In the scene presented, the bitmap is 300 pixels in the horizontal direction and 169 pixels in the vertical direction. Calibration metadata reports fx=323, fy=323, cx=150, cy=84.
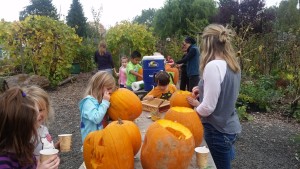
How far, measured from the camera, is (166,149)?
6.67 feet

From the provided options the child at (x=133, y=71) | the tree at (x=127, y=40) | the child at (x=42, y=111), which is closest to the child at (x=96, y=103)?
the child at (x=42, y=111)

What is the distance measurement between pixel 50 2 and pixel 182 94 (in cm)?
6387

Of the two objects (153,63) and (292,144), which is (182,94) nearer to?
(153,63)

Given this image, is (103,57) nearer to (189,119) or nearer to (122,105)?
(122,105)

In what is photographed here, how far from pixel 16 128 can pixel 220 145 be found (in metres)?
1.66

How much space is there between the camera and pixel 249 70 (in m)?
10.8

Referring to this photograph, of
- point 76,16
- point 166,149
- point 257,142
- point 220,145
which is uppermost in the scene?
point 76,16

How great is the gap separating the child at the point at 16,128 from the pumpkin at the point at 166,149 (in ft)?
2.43

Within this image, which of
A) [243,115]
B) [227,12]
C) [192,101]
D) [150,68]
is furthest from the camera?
[227,12]

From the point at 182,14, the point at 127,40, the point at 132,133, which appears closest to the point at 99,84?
the point at 132,133

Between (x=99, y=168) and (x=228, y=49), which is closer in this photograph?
(x=99, y=168)

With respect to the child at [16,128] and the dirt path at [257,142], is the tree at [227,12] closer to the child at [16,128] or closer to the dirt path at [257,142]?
the dirt path at [257,142]

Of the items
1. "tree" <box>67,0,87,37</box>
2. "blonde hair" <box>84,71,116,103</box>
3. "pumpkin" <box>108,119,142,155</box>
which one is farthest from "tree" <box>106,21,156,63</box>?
"tree" <box>67,0,87,37</box>

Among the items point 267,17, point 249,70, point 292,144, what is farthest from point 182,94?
point 267,17
